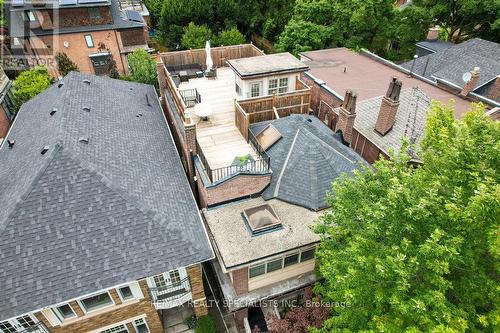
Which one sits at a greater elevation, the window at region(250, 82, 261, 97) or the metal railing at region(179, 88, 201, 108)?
the window at region(250, 82, 261, 97)

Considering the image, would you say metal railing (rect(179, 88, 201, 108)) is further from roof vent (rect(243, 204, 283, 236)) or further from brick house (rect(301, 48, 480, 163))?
roof vent (rect(243, 204, 283, 236))

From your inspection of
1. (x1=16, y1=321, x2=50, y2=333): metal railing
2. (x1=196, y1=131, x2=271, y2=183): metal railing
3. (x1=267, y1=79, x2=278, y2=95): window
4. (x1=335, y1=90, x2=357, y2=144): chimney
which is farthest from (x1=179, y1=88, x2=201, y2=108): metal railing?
(x1=16, y1=321, x2=50, y2=333): metal railing

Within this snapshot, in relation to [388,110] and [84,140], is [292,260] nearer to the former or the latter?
[388,110]

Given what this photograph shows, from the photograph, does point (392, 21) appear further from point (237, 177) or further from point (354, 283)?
point (354, 283)

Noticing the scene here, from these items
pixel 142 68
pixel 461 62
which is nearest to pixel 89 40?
pixel 142 68

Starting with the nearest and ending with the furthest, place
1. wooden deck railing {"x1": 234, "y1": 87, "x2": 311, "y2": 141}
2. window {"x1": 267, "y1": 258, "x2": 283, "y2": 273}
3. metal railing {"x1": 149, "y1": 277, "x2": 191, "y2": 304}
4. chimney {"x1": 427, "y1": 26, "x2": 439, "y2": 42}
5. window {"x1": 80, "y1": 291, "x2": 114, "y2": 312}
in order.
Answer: window {"x1": 80, "y1": 291, "x2": 114, "y2": 312} → metal railing {"x1": 149, "y1": 277, "x2": 191, "y2": 304} → window {"x1": 267, "y1": 258, "x2": 283, "y2": 273} → wooden deck railing {"x1": 234, "y1": 87, "x2": 311, "y2": 141} → chimney {"x1": 427, "y1": 26, "x2": 439, "y2": 42}

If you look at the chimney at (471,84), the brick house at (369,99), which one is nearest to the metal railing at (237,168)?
the brick house at (369,99)
